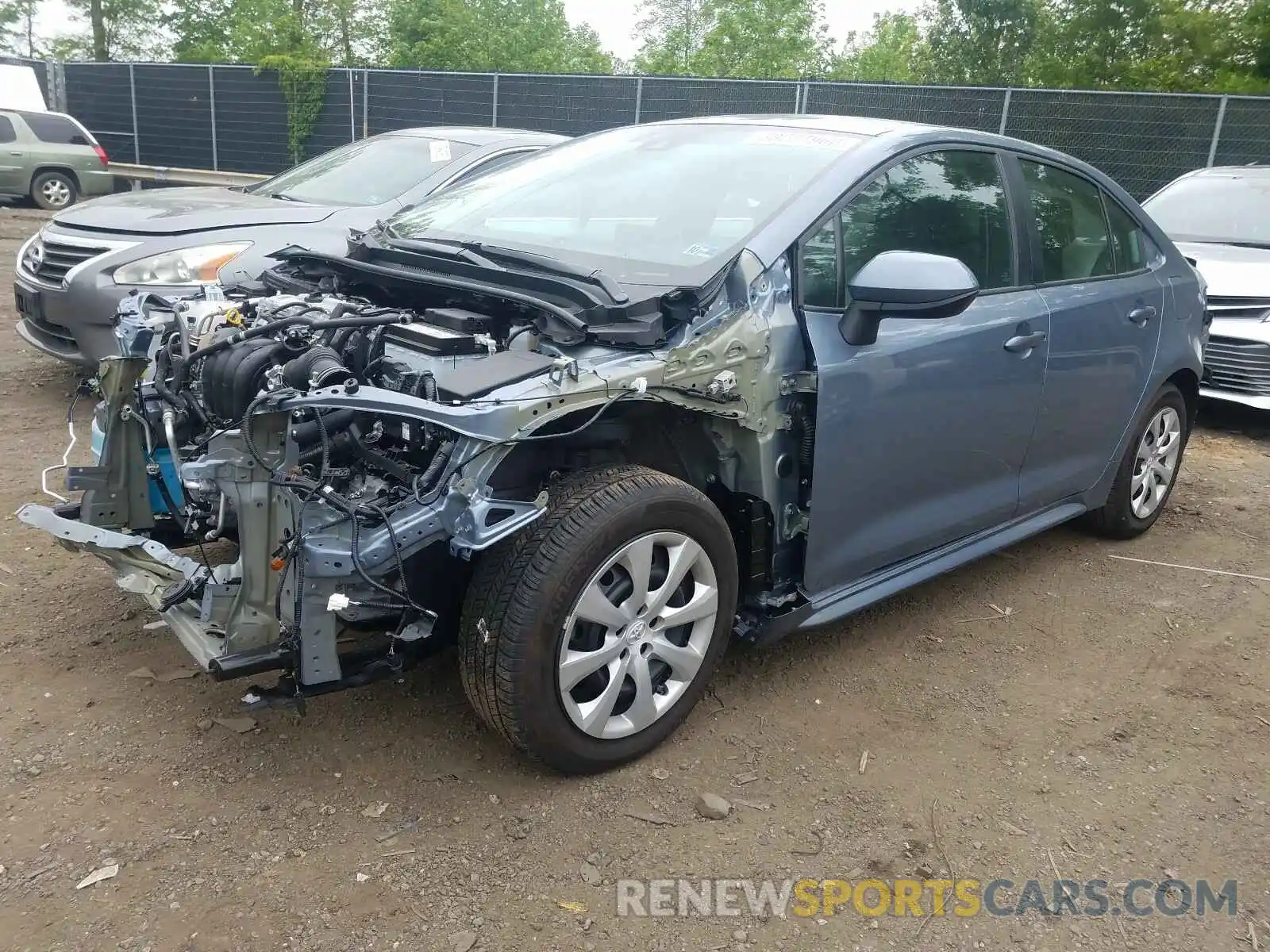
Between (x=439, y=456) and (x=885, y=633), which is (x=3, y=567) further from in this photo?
(x=885, y=633)

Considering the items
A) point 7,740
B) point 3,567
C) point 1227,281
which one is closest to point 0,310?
point 3,567

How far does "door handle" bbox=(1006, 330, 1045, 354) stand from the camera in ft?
11.6

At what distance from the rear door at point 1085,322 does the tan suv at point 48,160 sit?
54.3ft

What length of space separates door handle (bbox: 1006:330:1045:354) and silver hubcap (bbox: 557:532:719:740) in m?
1.43

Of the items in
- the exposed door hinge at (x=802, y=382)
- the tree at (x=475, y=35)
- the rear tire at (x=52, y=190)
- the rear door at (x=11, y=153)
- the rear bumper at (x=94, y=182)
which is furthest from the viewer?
the tree at (x=475, y=35)

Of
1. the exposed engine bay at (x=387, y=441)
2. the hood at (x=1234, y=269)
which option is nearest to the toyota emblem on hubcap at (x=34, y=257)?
the exposed engine bay at (x=387, y=441)

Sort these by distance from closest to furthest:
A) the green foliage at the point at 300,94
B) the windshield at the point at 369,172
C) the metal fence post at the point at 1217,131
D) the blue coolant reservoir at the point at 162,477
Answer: the blue coolant reservoir at the point at 162,477 < the windshield at the point at 369,172 < the metal fence post at the point at 1217,131 < the green foliage at the point at 300,94

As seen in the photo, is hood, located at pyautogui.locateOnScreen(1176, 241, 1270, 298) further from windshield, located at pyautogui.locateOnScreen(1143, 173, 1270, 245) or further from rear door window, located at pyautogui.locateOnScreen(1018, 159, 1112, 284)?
rear door window, located at pyautogui.locateOnScreen(1018, 159, 1112, 284)

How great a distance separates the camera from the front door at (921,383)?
120 inches

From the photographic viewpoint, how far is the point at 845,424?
3.03m

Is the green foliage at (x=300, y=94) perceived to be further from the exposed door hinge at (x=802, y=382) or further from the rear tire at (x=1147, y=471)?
the exposed door hinge at (x=802, y=382)

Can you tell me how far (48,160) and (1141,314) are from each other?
1687 centimetres

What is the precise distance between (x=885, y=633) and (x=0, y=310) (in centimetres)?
809

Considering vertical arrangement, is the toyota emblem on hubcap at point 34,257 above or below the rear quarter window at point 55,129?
below
